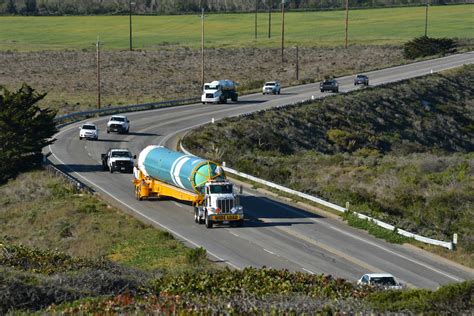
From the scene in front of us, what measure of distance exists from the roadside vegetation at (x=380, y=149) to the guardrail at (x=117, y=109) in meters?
11.5

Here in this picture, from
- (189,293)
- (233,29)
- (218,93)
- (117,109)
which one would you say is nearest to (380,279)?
(189,293)

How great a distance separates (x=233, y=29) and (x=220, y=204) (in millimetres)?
139707

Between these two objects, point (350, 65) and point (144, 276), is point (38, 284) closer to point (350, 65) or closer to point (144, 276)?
point (144, 276)

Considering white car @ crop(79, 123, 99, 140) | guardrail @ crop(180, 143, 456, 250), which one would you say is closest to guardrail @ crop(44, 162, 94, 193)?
guardrail @ crop(180, 143, 456, 250)

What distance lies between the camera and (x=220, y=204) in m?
39.4

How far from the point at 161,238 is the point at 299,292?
47.5ft

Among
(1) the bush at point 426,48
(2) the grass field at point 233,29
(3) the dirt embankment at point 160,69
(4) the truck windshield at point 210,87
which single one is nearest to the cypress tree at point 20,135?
(4) the truck windshield at point 210,87

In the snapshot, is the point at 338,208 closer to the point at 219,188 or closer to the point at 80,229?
the point at 219,188

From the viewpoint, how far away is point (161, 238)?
37.5 metres

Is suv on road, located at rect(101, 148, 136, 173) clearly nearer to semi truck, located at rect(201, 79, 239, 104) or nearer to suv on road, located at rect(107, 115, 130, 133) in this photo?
suv on road, located at rect(107, 115, 130, 133)

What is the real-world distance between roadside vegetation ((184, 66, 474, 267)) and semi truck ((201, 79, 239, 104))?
310 inches

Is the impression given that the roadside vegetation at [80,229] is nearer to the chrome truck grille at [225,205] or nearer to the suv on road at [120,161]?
the chrome truck grille at [225,205]

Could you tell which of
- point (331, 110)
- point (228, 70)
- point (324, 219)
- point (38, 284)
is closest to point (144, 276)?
point (38, 284)

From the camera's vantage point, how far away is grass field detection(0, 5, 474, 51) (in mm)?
157625
